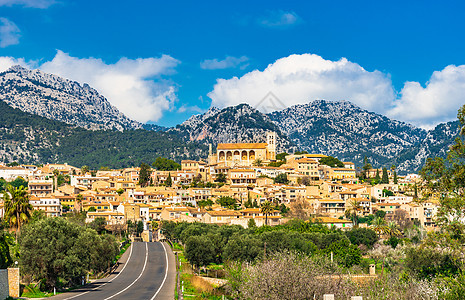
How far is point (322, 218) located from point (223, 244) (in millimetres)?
47715

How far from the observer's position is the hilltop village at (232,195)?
128 meters

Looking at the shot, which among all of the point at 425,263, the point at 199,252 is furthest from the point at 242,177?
the point at 425,263

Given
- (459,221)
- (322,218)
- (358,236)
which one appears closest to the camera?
(459,221)

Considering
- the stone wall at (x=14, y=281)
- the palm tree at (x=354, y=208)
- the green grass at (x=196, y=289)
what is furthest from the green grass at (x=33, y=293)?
the palm tree at (x=354, y=208)

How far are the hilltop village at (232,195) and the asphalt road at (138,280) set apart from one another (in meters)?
31.3

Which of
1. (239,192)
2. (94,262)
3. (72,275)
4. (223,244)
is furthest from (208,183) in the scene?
(72,275)

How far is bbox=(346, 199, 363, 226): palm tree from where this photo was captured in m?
129

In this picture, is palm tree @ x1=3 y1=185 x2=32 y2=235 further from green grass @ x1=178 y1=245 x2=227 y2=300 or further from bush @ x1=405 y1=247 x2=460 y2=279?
bush @ x1=405 y1=247 x2=460 y2=279

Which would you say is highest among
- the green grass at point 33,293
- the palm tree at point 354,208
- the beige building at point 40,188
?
the beige building at point 40,188

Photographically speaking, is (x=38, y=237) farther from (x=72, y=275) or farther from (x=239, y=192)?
(x=239, y=192)

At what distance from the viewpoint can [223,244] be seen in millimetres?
81062

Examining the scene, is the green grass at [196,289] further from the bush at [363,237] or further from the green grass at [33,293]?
the bush at [363,237]

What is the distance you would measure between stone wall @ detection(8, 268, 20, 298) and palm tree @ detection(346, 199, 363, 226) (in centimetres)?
9692

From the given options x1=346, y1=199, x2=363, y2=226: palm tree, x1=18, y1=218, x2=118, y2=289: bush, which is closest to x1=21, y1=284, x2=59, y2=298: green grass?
x1=18, y1=218, x2=118, y2=289: bush
